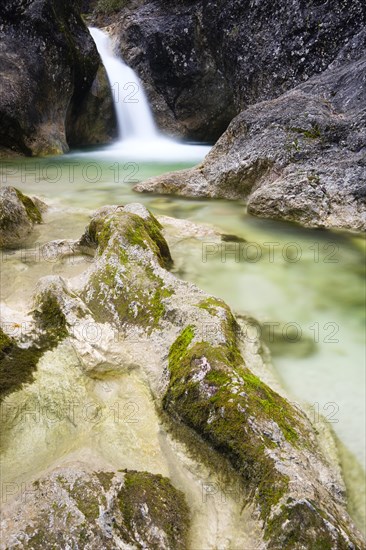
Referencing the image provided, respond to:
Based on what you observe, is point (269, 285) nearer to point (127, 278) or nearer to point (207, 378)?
point (127, 278)

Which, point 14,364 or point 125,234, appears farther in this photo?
point 125,234

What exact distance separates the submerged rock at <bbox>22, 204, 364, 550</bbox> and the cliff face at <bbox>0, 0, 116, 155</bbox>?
436 inches

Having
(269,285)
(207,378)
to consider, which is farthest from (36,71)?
(207,378)

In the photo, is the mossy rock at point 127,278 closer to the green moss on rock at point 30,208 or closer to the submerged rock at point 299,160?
the green moss on rock at point 30,208

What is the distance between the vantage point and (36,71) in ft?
46.9

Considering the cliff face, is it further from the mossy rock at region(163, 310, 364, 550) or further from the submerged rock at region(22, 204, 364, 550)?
the mossy rock at region(163, 310, 364, 550)

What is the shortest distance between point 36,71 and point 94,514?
600 inches

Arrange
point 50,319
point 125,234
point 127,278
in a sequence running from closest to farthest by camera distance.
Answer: point 50,319 < point 127,278 < point 125,234

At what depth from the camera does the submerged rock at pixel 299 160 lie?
716 centimetres

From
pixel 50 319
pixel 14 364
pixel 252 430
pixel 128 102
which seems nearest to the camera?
pixel 252 430

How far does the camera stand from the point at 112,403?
2.84m

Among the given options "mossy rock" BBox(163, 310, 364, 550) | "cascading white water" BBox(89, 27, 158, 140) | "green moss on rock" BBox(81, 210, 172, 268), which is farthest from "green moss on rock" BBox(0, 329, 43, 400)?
"cascading white water" BBox(89, 27, 158, 140)

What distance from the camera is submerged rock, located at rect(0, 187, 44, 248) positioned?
583 cm

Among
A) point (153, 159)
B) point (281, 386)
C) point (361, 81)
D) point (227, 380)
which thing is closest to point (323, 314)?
point (281, 386)
